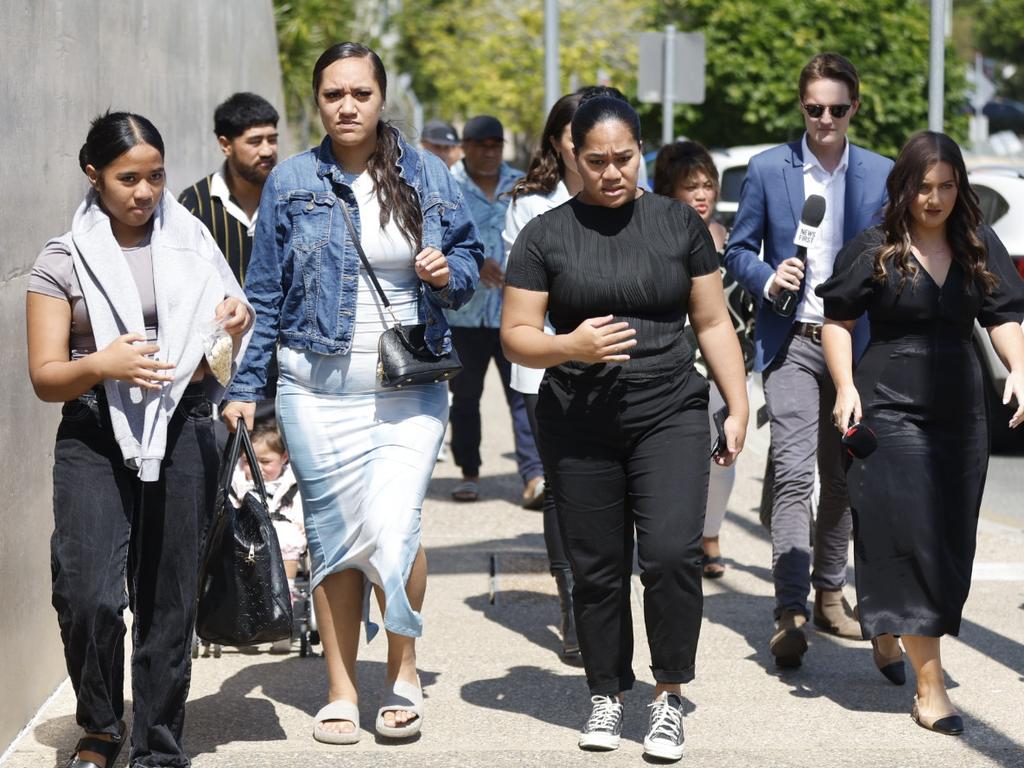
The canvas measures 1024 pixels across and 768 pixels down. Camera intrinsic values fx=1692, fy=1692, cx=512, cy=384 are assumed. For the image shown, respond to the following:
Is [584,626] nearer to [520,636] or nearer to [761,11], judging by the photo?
[520,636]

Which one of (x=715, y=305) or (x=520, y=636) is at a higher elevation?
(x=715, y=305)

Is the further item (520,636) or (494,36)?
(494,36)

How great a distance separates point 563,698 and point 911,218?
197 centimetres

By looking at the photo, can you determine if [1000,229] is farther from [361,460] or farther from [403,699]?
[403,699]

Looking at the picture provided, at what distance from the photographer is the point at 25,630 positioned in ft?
17.6

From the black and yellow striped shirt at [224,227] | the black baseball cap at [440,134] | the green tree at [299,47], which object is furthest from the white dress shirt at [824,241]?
the green tree at [299,47]

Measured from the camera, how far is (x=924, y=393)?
545cm

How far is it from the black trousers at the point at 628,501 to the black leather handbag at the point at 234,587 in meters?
0.91

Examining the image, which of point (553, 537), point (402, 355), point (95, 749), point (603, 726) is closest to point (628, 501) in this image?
point (603, 726)

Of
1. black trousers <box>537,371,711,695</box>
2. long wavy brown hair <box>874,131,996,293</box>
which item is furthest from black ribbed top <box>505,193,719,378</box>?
long wavy brown hair <box>874,131,996,293</box>

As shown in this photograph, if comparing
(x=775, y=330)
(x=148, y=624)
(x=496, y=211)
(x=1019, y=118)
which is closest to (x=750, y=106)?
(x=496, y=211)

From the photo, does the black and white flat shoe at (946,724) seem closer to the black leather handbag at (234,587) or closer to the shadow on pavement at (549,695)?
the shadow on pavement at (549,695)

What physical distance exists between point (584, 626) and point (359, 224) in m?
1.41

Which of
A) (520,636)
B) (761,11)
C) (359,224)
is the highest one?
(761,11)
